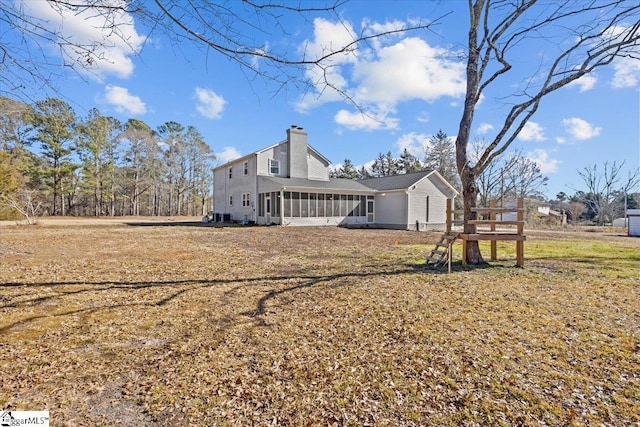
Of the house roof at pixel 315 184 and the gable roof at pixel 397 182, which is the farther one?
the gable roof at pixel 397 182

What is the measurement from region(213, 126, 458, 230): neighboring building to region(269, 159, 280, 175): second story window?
0.17 ft

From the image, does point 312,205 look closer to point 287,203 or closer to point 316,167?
point 287,203

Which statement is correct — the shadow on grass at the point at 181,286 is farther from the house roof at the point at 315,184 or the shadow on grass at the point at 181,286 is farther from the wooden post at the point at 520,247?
the house roof at the point at 315,184

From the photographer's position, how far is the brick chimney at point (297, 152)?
2372 cm

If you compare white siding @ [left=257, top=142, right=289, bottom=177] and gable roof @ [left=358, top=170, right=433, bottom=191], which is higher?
white siding @ [left=257, top=142, right=289, bottom=177]

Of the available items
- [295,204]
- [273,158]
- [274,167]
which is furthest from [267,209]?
[273,158]

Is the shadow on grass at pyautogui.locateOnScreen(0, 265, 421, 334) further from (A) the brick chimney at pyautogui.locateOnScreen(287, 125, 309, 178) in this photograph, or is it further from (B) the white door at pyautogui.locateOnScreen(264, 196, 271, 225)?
(A) the brick chimney at pyautogui.locateOnScreen(287, 125, 309, 178)

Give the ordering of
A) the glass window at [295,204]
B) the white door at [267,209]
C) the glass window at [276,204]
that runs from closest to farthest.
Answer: the glass window at [295,204]
the glass window at [276,204]
the white door at [267,209]

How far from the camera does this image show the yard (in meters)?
2.30

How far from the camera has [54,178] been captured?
34406 mm

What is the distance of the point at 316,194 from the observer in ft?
72.0

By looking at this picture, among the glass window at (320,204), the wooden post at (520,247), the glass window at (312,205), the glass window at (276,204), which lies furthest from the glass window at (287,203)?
the wooden post at (520,247)

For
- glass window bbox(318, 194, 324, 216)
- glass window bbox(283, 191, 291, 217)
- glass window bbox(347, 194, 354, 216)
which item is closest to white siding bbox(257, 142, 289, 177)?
glass window bbox(283, 191, 291, 217)

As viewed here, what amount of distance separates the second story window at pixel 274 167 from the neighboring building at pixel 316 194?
0.17 feet
